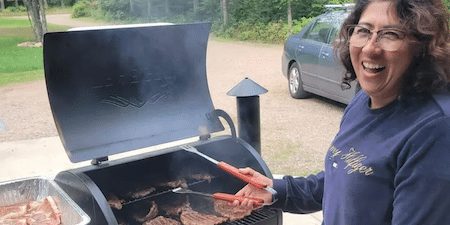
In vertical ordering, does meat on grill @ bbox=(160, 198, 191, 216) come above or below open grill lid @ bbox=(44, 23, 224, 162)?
below

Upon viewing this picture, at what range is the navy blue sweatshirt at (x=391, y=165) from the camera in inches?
46.0

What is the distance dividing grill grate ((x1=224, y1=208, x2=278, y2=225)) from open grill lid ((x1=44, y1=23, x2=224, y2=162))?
0.66 metres

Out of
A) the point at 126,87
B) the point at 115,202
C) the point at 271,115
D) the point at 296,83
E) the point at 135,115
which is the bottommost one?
the point at 271,115

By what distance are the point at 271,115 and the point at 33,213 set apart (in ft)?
15.9

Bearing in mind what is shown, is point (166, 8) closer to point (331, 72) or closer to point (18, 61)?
point (331, 72)

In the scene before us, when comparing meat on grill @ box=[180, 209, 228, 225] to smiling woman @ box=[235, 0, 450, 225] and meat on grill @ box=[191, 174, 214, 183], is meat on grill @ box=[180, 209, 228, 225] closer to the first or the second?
meat on grill @ box=[191, 174, 214, 183]

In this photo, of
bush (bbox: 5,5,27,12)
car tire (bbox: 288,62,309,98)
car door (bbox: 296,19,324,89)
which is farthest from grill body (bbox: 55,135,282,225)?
bush (bbox: 5,5,27,12)

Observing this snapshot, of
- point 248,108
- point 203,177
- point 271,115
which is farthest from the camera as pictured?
point 271,115

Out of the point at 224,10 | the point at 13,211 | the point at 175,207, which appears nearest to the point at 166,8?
the point at 175,207

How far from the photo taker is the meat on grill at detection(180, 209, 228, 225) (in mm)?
2563

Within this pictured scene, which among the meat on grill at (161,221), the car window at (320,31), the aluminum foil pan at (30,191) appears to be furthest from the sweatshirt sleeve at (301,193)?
the car window at (320,31)

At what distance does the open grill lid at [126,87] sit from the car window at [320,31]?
4.57 meters

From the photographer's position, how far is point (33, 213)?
2496mm

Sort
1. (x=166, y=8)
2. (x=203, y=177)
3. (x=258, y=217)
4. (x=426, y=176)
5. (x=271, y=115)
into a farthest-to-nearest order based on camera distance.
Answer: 1. (x=271, y=115)
2. (x=166, y=8)
3. (x=203, y=177)
4. (x=258, y=217)
5. (x=426, y=176)
